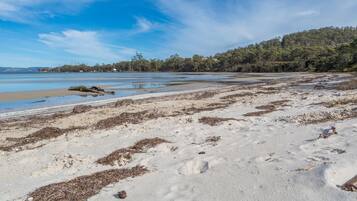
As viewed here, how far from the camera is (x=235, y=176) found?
567 cm

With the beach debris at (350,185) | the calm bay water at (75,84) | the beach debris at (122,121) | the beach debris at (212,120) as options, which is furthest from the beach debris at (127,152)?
the calm bay water at (75,84)

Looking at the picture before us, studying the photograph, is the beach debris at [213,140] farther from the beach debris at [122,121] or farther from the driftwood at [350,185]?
the beach debris at [122,121]

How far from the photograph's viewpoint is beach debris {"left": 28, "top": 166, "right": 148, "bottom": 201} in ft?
18.0

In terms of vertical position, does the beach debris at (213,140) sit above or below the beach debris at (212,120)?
above

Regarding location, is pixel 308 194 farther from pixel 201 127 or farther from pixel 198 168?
Answer: pixel 201 127

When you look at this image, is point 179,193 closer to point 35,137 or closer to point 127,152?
point 127,152

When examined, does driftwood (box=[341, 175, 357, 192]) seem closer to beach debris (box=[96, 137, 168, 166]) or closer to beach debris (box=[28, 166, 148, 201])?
beach debris (box=[28, 166, 148, 201])

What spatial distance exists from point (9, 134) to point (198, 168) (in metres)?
8.77

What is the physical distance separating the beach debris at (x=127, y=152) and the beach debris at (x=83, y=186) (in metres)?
0.66

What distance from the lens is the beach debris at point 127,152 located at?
24.0ft

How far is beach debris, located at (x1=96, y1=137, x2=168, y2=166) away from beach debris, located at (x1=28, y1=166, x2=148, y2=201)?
657 mm

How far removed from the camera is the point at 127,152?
26.1 ft

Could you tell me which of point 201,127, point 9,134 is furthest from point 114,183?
point 9,134

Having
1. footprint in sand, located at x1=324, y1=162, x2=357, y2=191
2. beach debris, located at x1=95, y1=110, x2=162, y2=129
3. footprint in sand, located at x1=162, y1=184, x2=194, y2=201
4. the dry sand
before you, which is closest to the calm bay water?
beach debris, located at x1=95, y1=110, x2=162, y2=129
